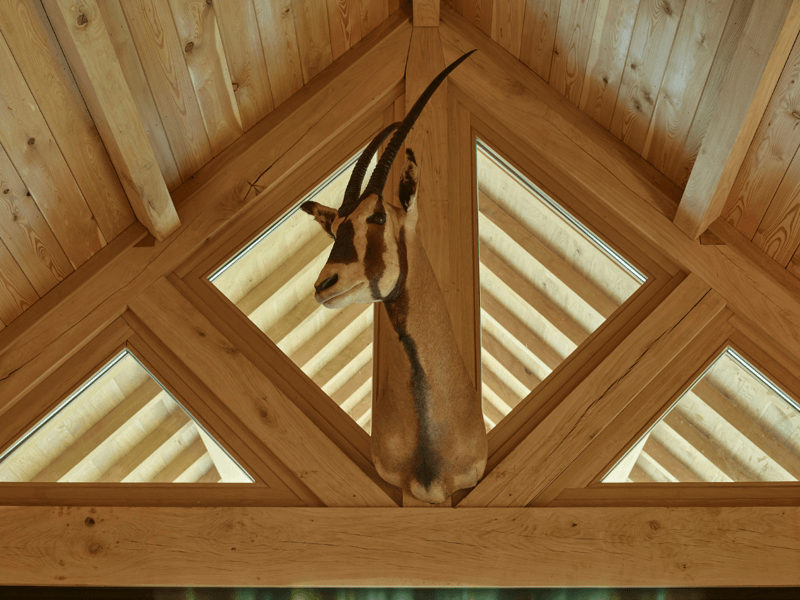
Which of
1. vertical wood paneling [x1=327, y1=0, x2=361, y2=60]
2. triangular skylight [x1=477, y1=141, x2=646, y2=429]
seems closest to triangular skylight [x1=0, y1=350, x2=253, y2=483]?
triangular skylight [x1=477, y1=141, x2=646, y2=429]

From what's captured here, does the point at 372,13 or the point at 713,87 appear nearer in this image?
the point at 713,87

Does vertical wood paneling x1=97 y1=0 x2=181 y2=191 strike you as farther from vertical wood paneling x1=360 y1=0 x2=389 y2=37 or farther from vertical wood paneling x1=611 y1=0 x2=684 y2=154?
vertical wood paneling x1=611 y1=0 x2=684 y2=154

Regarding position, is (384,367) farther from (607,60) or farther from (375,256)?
(607,60)

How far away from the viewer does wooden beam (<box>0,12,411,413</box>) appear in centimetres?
295

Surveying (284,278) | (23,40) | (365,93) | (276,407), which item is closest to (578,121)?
(365,93)

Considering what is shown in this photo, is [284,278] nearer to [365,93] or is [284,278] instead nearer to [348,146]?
[348,146]

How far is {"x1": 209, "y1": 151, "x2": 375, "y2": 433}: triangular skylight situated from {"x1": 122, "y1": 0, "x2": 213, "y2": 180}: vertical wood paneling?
19.4 inches

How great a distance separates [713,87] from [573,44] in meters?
0.73

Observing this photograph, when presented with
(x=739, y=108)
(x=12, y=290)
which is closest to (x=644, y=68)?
(x=739, y=108)

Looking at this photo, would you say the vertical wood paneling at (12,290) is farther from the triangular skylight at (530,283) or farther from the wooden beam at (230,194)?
the triangular skylight at (530,283)

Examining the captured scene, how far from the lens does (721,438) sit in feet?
9.19

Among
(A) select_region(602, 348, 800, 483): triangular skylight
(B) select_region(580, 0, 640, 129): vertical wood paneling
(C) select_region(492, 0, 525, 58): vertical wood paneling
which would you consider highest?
(C) select_region(492, 0, 525, 58): vertical wood paneling

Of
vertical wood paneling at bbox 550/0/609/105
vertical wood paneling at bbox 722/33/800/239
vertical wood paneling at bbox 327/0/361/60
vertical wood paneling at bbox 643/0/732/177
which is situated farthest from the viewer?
vertical wood paneling at bbox 327/0/361/60

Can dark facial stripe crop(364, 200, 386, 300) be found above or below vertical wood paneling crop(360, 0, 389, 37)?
below
